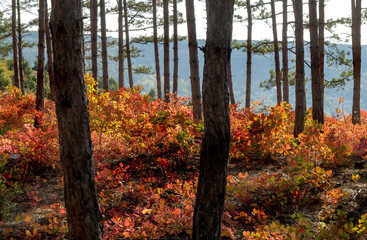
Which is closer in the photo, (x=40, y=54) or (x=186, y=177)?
(x=186, y=177)

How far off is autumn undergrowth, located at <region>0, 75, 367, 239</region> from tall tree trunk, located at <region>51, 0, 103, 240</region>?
21.0 inches

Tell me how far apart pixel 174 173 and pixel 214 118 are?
3.13m

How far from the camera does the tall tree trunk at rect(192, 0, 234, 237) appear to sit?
2652 mm

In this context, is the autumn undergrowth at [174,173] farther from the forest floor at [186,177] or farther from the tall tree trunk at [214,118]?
the tall tree trunk at [214,118]

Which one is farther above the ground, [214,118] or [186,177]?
[214,118]

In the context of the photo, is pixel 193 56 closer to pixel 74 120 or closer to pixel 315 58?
pixel 315 58

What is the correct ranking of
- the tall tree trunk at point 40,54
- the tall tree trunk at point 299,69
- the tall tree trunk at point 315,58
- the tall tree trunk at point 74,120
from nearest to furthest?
the tall tree trunk at point 74,120
the tall tree trunk at point 299,69
the tall tree trunk at point 315,58
the tall tree trunk at point 40,54

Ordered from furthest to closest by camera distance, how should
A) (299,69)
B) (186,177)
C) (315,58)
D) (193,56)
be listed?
(315,58) → (193,56) → (299,69) → (186,177)

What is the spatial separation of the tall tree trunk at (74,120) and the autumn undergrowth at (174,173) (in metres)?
0.53

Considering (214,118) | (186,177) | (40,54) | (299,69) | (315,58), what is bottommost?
(186,177)

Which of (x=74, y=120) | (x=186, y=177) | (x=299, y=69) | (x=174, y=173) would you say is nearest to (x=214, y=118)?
(x=74, y=120)

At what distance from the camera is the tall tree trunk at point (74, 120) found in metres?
2.56

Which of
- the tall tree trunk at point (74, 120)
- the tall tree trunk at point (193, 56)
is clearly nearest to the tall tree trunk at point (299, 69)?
the tall tree trunk at point (193, 56)

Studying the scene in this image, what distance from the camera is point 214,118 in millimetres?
2703
